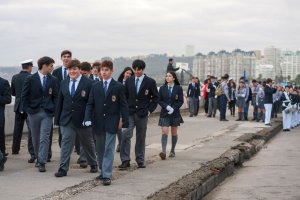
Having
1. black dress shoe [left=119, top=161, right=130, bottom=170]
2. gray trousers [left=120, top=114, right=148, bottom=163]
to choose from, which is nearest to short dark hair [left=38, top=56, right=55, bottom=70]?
gray trousers [left=120, top=114, right=148, bottom=163]

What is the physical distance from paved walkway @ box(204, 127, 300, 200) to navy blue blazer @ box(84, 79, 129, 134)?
80.5 inches

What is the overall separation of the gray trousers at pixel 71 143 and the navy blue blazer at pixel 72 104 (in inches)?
4.2

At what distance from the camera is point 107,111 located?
8695 millimetres

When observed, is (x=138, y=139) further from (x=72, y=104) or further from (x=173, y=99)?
(x=72, y=104)

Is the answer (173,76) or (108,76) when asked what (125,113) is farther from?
(173,76)

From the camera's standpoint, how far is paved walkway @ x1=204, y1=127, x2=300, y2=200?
951 centimetres

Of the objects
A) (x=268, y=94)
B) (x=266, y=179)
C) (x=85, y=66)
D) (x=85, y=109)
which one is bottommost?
(x=266, y=179)

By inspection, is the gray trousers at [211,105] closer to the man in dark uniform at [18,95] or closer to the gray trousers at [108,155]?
the man in dark uniform at [18,95]

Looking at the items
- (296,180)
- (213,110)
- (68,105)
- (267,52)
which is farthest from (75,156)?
(267,52)

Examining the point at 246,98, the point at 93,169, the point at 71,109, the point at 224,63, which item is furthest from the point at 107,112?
the point at 224,63

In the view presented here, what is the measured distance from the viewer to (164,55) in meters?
39.9

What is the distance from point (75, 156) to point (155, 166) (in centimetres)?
198

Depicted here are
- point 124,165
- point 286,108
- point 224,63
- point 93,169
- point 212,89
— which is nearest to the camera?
point 93,169

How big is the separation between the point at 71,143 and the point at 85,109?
2.00 feet
